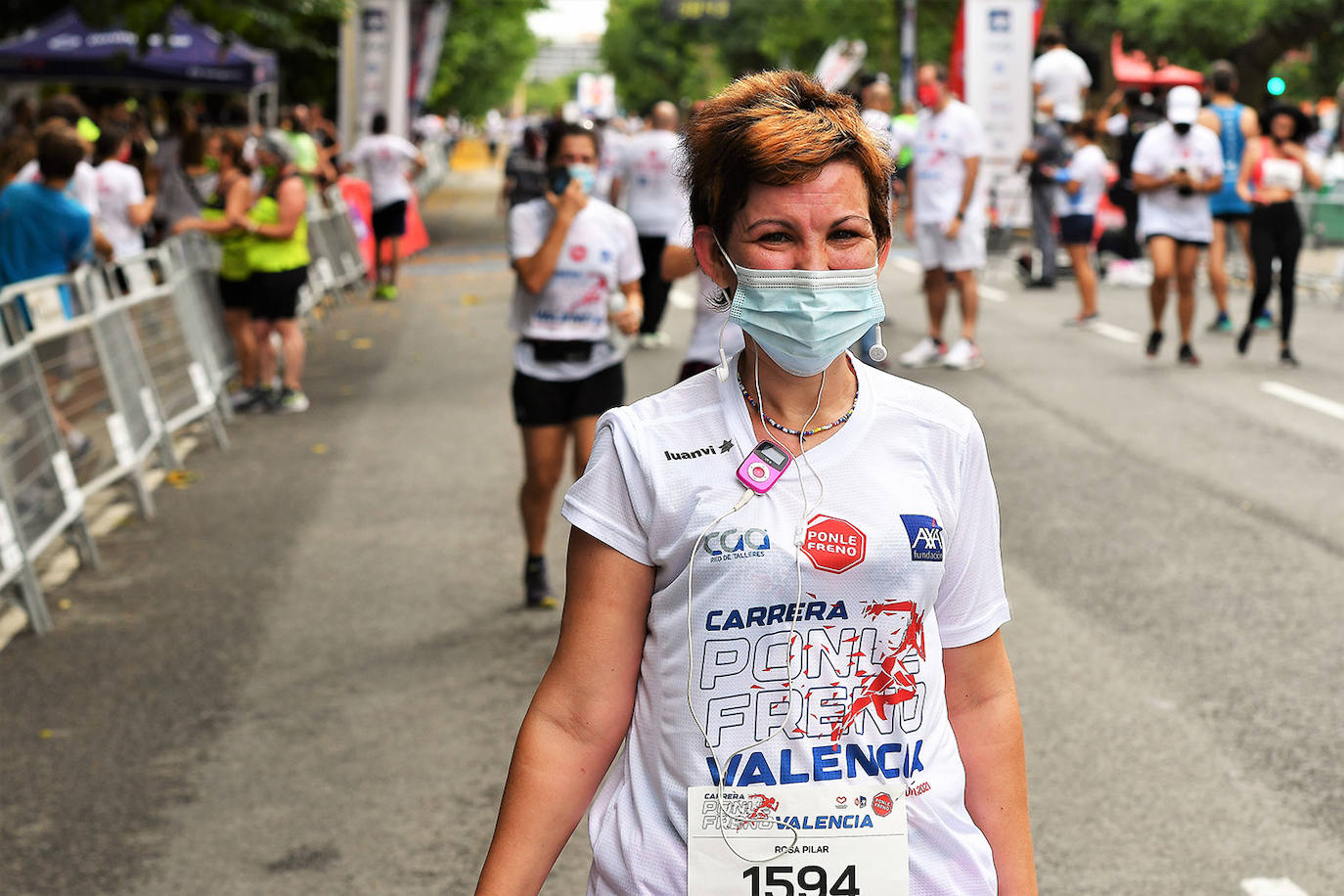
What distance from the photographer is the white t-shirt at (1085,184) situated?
16.5 m

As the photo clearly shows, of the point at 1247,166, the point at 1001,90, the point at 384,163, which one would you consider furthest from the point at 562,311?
the point at 1001,90

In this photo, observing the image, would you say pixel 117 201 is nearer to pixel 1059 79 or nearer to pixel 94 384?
pixel 94 384

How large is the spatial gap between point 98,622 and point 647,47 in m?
90.1

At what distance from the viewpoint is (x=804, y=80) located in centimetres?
222

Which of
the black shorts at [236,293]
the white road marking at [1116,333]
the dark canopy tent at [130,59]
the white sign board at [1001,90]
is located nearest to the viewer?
the black shorts at [236,293]

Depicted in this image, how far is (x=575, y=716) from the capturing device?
226 centimetres

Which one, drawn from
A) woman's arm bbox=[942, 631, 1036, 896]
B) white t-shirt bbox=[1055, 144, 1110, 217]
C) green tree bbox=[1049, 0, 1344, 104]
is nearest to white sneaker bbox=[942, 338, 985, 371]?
white t-shirt bbox=[1055, 144, 1110, 217]

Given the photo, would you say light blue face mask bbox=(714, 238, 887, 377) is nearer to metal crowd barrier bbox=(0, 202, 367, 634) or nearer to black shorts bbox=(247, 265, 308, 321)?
metal crowd barrier bbox=(0, 202, 367, 634)

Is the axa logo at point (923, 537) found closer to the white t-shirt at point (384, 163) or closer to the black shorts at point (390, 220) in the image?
the white t-shirt at point (384, 163)

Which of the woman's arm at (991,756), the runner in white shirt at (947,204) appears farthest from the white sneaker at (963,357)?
the woman's arm at (991,756)

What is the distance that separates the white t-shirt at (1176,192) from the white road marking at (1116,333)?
182 cm

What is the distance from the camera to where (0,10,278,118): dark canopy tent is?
762 inches

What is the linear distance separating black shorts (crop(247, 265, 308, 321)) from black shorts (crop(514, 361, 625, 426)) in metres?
5.60

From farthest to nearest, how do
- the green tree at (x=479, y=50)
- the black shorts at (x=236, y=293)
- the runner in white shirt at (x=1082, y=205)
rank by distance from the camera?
the green tree at (x=479, y=50), the runner in white shirt at (x=1082, y=205), the black shorts at (x=236, y=293)
